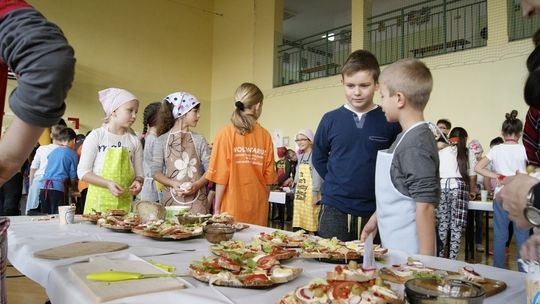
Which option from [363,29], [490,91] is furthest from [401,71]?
[363,29]

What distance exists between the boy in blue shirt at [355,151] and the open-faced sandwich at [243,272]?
897 mm

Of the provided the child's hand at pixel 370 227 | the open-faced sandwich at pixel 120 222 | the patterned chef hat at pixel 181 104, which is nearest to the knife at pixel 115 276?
the open-faced sandwich at pixel 120 222

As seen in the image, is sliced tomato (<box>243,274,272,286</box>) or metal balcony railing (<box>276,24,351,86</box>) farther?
metal balcony railing (<box>276,24,351,86</box>)

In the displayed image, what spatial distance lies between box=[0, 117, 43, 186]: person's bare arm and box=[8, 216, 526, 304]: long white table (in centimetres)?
35

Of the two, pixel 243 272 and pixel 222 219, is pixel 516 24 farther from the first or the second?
pixel 243 272

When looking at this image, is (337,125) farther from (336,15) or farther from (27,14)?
(336,15)

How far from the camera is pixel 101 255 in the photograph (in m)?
1.39

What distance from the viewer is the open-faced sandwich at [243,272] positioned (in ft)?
3.47

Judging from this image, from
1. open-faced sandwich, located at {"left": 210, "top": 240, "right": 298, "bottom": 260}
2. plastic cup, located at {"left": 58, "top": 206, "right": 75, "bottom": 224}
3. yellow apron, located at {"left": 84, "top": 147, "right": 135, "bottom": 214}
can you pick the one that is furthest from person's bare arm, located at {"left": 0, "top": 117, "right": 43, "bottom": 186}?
yellow apron, located at {"left": 84, "top": 147, "right": 135, "bottom": 214}

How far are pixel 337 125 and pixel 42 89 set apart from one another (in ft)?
5.20

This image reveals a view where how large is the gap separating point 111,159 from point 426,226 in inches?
74.8

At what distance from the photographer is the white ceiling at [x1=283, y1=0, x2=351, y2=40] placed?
11.7m

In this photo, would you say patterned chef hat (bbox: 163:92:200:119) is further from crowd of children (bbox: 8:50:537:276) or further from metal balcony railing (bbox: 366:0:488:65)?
metal balcony railing (bbox: 366:0:488:65)

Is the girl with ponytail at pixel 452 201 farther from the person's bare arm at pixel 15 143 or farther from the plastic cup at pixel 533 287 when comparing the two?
the person's bare arm at pixel 15 143
